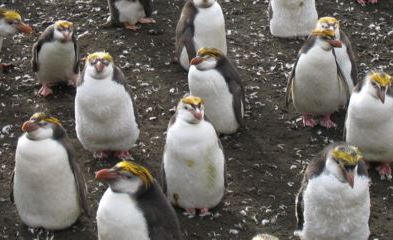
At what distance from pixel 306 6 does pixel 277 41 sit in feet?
1.95

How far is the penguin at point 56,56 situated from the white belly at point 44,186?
8.24 feet

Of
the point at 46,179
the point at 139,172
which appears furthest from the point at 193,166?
the point at 46,179

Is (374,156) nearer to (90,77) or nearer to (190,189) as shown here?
(190,189)

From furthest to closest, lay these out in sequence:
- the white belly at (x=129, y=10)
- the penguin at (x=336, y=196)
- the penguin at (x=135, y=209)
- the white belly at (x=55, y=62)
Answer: the white belly at (x=129, y=10) < the white belly at (x=55, y=62) < the penguin at (x=336, y=196) < the penguin at (x=135, y=209)

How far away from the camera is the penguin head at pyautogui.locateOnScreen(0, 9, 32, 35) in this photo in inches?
368

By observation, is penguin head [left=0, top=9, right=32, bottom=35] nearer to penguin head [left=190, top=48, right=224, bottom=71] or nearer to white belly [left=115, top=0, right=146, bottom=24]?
white belly [left=115, top=0, right=146, bottom=24]

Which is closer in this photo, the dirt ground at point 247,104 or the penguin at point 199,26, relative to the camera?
the dirt ground at point 247,104

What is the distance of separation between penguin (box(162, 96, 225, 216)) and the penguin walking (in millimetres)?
3933

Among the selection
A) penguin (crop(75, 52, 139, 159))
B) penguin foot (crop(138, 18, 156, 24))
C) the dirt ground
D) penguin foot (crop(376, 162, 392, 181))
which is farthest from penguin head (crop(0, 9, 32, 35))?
penguin foot (crop(376, 162, 392, 181))

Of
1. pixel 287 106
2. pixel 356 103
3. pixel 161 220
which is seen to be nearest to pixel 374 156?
pixel 356 103

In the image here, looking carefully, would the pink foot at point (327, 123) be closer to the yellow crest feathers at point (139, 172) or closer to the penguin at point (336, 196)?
the penguin at point (336, 196)

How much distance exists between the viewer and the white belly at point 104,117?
728 cm

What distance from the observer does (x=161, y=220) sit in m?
5.61

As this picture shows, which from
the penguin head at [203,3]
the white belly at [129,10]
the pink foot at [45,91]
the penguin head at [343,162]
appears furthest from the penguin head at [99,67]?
the white belly at [129,10]
